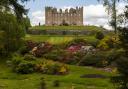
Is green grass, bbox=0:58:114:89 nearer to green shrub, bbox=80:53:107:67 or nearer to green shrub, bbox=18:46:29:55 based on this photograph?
green shrub, bbox=80:53:107:67

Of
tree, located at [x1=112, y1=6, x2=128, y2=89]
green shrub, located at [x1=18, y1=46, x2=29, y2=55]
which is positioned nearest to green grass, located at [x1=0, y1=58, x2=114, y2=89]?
green shrub, located at [x1=18, y1=46, x2=29, y2=55]

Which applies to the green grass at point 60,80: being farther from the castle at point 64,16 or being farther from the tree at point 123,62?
the castle at point 64,16

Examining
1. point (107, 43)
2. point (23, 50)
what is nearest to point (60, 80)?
point (107, 43)

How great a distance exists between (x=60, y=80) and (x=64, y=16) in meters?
97.8

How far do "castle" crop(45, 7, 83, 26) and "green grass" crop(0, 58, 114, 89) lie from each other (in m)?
87.2

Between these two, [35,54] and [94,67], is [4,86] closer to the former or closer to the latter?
[94,67]

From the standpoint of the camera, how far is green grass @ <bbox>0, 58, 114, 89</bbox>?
112 feet

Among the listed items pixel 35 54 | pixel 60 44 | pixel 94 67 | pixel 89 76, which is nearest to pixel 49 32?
pixel 60 44

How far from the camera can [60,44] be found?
63.8 m

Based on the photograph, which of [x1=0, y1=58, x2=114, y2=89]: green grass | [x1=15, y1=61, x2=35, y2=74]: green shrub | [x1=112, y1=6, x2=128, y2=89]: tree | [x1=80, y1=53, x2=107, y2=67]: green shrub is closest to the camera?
[x1=112, y1=6, x2=128, y2=89]: tree

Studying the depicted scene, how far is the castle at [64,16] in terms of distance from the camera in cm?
13288

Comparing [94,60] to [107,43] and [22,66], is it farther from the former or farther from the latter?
[22,66]

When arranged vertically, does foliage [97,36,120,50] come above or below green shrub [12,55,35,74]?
above

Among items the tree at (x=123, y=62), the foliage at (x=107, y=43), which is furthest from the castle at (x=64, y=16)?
the tree at (x=123, y=62)
